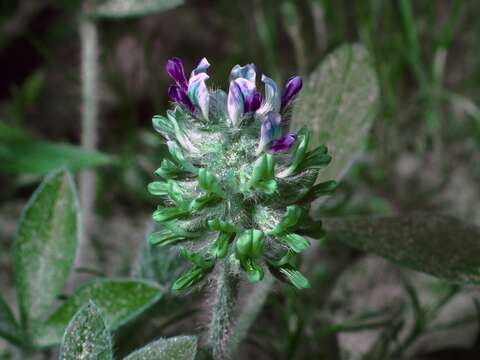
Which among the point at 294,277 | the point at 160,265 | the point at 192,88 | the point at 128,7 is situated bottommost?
the point at 160,265

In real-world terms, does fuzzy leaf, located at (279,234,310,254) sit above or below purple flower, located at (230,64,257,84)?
below

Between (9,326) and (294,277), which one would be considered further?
(9,326)

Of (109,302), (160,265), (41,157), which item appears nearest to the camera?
(109,302)

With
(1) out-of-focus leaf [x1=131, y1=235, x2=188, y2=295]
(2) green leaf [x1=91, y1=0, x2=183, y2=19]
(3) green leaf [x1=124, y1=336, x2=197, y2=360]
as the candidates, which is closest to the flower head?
(3) green leaf [x1=124, y1=336, x2=197, y2=360]

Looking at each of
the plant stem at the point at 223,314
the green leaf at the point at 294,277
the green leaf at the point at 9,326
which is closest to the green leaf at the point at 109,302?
the green leaf at the point at 9,326

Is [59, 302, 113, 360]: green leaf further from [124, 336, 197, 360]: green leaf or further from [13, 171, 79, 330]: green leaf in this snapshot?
[13, 171, 79, 330]: green leaf

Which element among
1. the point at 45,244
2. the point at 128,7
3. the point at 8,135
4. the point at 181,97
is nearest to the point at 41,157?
the point at 8,135

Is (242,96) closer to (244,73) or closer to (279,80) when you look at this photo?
(244,73)
